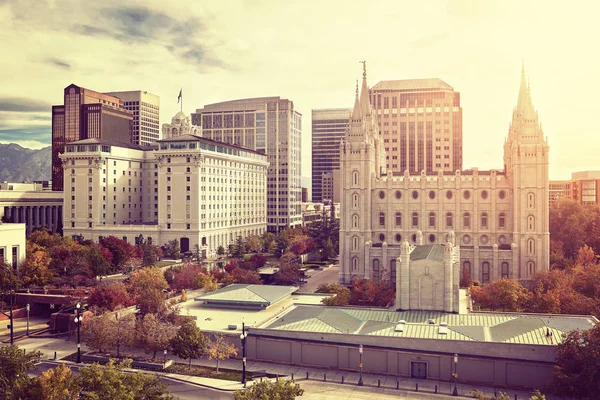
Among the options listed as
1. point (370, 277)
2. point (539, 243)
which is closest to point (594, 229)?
point (539, 243)

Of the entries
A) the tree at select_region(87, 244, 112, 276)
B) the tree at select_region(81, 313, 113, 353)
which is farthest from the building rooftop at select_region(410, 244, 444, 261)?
the tree at select_region(87, 244, 112, 276)

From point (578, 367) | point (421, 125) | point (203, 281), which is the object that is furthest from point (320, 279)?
point (421, 125)

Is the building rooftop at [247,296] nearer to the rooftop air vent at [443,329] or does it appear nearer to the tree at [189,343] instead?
the tree at [189,343]

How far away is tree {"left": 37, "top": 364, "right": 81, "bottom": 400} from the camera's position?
105 ft

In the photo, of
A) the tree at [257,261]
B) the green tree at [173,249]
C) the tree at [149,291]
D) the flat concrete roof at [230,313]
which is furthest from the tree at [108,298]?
the green tree at [173,249]

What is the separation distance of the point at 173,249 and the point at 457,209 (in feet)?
205

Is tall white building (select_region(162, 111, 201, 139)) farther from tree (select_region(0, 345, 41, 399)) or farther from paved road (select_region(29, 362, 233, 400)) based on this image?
tree (select_region(0, 345, 41, 399))

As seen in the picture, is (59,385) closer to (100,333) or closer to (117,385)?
(117,385)

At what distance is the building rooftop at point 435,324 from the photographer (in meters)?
46.5

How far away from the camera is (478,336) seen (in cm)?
4616

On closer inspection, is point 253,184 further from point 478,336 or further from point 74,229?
point 478,336

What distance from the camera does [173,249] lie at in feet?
375

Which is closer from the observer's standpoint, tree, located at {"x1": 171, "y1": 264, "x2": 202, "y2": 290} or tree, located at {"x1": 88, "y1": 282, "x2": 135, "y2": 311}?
tree, located at {"x1": 88, "y1": 282, "x2": 135, "y2": 311}

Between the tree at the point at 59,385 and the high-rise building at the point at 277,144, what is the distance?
148m
